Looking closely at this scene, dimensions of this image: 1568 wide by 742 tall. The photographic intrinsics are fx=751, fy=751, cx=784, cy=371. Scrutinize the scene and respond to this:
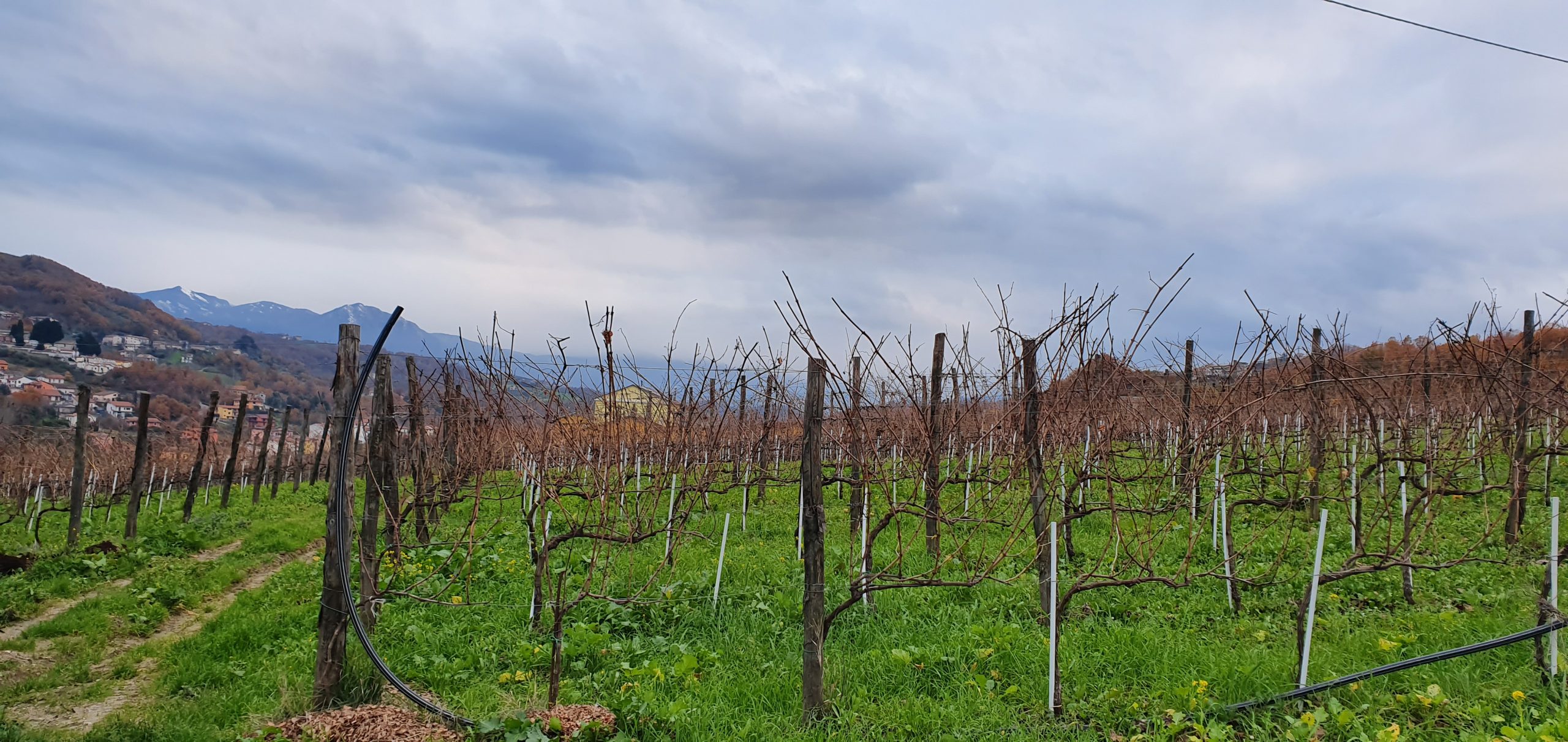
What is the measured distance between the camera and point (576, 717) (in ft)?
13.3

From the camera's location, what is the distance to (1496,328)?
654cm

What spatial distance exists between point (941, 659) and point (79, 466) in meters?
13.5

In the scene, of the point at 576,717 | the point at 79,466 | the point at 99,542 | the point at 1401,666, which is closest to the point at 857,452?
the point at 576,717

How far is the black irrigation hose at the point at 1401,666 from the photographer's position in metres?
3.74

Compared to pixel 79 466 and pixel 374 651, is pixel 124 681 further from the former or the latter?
pixel 79 466

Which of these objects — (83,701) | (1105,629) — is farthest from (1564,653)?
(83,701)

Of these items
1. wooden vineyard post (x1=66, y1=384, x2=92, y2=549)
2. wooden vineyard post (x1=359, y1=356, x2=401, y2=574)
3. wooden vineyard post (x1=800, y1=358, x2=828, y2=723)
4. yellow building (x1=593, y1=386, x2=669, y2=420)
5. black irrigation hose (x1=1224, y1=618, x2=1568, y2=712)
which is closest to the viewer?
black irrigation hose (x1=1224, y1=618, x2=1568, y2=712)

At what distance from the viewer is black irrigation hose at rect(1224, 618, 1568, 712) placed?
3.74 m

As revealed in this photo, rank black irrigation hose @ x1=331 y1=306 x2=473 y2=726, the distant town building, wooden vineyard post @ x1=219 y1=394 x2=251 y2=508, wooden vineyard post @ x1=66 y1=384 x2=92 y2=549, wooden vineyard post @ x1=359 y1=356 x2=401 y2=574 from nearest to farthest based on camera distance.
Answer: black irrigation hose @ x1=331 y1=306 x2=473 y2=726 → wooden vineyard post @ x1=359 y1=356 x2=401 y2=574 → wooden vineyard post @ x1=66 y1=384 x2=92 y2=549 → wooden vineyard post @ x1=219 y1=394 x2=251 y2=508 → the distant town building

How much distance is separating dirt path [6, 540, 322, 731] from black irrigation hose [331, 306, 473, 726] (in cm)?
198

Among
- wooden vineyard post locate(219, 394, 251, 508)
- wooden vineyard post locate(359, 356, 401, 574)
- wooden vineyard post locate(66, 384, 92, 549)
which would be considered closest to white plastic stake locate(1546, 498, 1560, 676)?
wooden vineyard post locate(359, 356, 401, 574)

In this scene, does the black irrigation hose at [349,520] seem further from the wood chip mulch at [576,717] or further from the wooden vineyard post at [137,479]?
the wooden vineyard post at [137,479]

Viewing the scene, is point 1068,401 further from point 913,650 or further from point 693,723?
point 693,723

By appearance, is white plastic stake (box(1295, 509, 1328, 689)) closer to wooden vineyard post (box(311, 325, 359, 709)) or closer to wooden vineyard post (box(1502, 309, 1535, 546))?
wooden vineyard post (box(1502, 309, 1535, 546))
